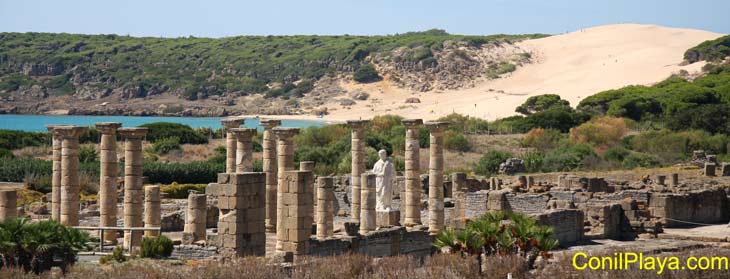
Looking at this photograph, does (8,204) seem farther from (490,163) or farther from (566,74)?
(566,74)

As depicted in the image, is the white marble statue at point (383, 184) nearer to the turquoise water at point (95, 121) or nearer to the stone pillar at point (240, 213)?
the stone pillar at point (240, 213)

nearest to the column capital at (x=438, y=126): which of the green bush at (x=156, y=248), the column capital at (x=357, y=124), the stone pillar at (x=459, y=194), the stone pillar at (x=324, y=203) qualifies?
the column capital at (x=357, y=124)

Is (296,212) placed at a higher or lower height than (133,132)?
lower

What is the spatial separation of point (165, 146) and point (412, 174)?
31.9 metres

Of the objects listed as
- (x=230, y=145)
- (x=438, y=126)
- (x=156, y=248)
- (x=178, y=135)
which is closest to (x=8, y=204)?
(x=156, y=248)

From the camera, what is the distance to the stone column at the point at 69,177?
2891cm

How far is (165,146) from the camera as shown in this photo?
6166 centimetres

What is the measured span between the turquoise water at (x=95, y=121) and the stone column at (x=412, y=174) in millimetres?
71784

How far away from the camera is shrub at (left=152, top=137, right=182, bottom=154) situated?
201 ft

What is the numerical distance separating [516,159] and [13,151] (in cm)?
2311

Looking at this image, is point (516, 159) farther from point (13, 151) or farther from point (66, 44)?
point (66, 44)

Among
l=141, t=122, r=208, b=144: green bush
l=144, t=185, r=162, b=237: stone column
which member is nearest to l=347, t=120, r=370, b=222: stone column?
l=144, t=185, r=162, b=237: stone column

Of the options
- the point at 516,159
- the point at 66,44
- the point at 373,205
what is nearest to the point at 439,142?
the point at 373,205

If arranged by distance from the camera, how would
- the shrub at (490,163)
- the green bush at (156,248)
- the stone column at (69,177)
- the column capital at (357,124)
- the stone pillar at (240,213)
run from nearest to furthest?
the stone pillar at (240,213), the green bush at (156,248), the stone column at (69,177), the column capital at (357,124), the shrub at (490,163)
